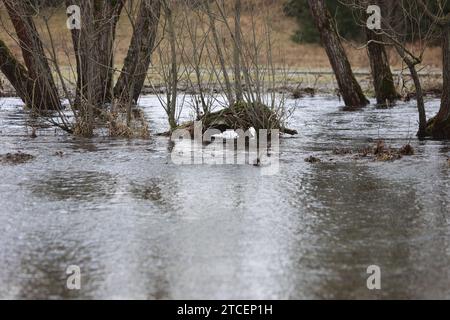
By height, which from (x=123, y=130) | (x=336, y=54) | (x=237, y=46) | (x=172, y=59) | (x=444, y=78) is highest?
(x=336, y=54)

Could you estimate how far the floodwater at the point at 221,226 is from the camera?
22.0 ft

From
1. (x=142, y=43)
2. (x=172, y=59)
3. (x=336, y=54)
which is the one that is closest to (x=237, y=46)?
(x=172, y=59)

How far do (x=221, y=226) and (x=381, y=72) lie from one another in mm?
16155

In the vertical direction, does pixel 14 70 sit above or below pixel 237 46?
below

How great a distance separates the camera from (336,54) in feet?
74.3

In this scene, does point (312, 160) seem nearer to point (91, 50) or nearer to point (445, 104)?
point (445, 104)

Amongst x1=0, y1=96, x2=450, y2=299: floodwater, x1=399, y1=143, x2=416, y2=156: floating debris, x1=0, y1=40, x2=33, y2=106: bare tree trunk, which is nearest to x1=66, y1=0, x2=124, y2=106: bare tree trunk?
x1=0, y1=96, x2=450, y2=299: floodwater

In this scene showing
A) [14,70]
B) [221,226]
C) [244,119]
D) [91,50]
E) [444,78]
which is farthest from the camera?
[14,70]

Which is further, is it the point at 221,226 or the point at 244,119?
the point at 244,119

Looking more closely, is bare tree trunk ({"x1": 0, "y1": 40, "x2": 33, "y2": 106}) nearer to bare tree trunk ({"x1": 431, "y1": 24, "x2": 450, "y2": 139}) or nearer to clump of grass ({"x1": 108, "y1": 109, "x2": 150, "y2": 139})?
clump of grass ({"x1": 108, "y1": 109, "x2": 150, "y2": 139})

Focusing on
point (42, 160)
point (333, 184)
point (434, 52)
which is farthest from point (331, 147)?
point (434, 52)

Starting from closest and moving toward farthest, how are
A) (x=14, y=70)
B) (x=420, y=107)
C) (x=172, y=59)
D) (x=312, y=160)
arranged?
(x=312, y=160) < (x=420, y=107) < (x=172, y=59) < (x=14, y=70)
